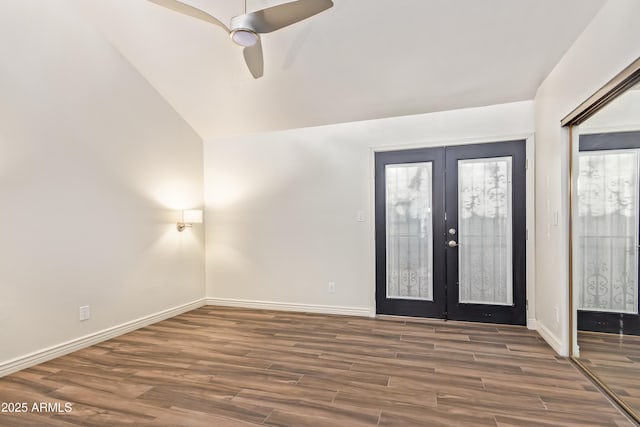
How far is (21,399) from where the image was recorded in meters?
2.22

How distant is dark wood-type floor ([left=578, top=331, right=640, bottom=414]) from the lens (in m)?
2.17

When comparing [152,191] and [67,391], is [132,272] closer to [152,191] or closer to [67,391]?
[152,191]

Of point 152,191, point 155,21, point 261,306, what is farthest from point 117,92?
point 261,306

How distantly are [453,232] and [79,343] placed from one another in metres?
3.96

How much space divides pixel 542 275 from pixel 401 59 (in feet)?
8.38

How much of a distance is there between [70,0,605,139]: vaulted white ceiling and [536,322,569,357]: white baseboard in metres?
2.37

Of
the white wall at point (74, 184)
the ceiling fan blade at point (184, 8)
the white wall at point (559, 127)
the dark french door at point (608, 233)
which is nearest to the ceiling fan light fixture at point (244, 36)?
the ceiling fan blade at point (184, 8)

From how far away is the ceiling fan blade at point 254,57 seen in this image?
8.29ft

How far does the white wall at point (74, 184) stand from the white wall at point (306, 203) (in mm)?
741

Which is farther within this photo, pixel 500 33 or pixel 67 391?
pixel 500 33

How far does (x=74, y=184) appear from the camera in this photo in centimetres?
307

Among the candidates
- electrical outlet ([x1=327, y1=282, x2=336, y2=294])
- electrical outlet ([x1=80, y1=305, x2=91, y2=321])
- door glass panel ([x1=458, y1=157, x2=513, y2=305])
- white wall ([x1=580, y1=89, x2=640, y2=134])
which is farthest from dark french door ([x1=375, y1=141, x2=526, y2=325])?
electrical outlet ([x1=80, y1=305, x2=91, y2=321])

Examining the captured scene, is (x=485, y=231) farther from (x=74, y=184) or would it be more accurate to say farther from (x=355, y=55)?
(x=74, y=184)

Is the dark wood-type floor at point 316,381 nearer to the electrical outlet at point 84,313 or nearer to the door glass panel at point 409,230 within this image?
the electrical outlet at point 84,313
